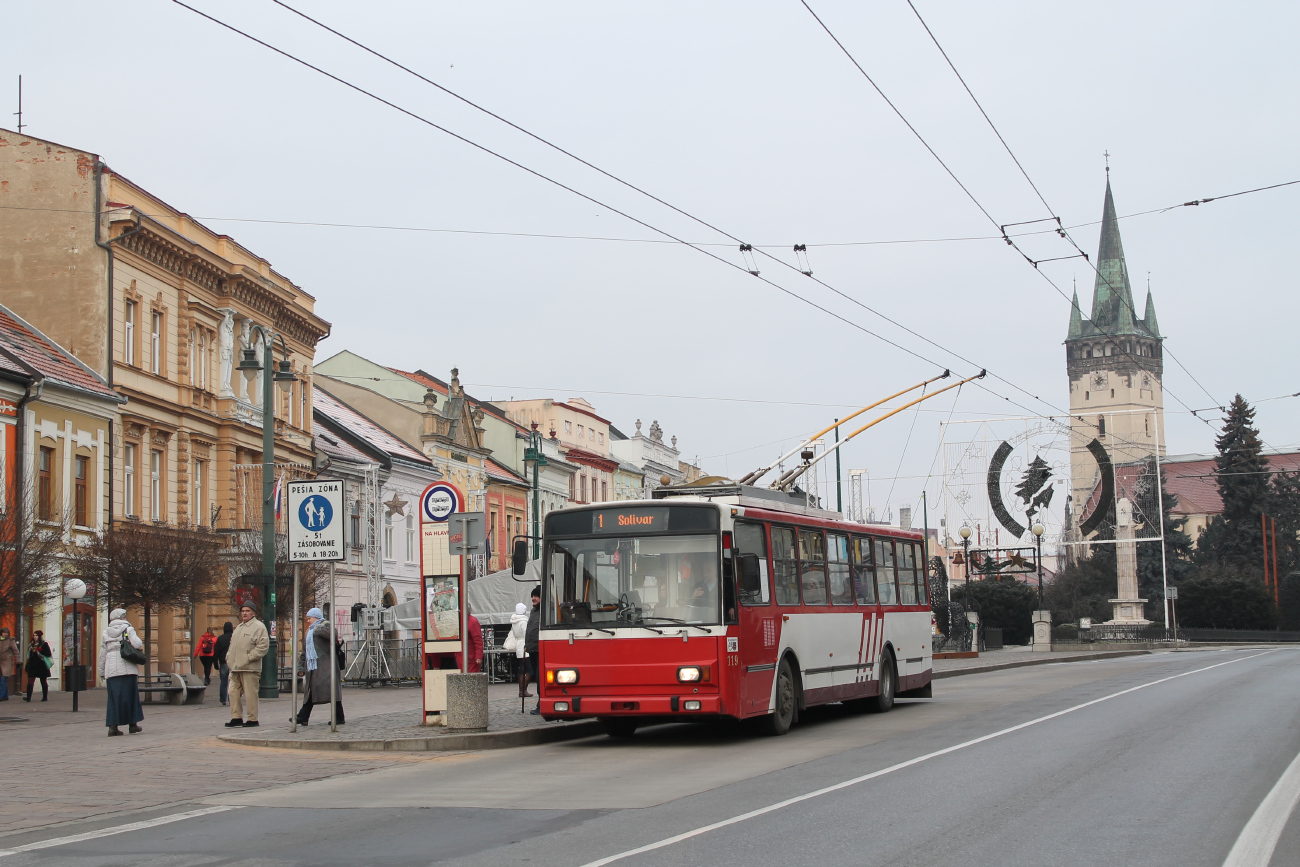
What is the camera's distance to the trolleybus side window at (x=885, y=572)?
22578 mm

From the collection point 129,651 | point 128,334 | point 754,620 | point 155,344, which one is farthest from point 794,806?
point 155,344

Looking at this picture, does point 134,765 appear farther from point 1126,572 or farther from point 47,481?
point 1126,572

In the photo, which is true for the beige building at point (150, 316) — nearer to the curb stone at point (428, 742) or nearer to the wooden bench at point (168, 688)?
the wooden bench at point (168, 688)

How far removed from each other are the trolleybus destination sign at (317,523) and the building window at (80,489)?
1822cm

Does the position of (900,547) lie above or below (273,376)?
below

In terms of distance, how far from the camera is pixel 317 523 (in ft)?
58.6

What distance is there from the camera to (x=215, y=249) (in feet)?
138

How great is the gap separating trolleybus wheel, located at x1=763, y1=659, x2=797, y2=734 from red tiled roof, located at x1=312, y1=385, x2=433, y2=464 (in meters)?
37.7

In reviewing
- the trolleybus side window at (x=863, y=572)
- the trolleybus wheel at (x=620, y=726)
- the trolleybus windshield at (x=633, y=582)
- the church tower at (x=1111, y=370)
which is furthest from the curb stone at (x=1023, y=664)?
the church tower at (x=1111, y=370)

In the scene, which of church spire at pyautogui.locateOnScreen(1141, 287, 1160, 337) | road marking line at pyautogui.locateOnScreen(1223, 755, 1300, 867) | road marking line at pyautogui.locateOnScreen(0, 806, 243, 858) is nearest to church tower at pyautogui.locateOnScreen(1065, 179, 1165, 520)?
church spire at pyautogui.locateOnScreen(1141, 287, 1160, 337)

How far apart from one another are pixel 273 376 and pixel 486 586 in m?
7.77

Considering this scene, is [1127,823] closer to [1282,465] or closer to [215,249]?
[215,249]

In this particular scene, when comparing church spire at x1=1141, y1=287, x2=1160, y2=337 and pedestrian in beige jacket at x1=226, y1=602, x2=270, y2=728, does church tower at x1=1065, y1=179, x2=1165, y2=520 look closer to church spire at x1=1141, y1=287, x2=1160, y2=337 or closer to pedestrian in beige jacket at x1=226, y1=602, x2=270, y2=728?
church spire at x1=1141, y1=287, x2=1160, y2=337

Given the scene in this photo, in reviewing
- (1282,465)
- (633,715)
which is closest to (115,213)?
(633,715)
